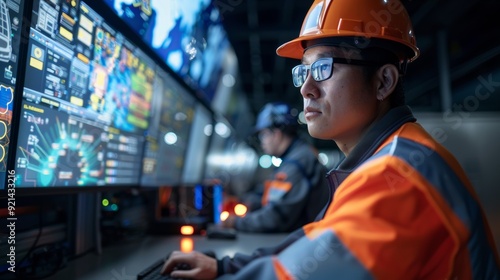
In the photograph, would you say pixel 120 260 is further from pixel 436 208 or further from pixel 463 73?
pixel 463 73

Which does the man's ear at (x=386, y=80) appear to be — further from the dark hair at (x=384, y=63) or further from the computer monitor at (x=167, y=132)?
the computer monitor at (x=167, y=132)

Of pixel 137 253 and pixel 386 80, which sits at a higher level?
pixel 386 80

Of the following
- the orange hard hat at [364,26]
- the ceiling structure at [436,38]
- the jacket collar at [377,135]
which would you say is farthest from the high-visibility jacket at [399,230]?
the ceiling structure at [436,38]

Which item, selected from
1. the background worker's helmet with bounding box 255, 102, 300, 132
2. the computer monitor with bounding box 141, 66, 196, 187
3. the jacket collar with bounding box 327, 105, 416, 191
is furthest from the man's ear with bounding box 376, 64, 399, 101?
the background worker's helmet with bounding box 255, 102, 300, 132

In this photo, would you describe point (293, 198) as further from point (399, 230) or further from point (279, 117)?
point (399, 230)

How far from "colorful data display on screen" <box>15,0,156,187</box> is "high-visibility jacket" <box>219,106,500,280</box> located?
791 millimetres

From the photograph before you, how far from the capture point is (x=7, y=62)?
109cm

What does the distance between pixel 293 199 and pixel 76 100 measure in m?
1.56

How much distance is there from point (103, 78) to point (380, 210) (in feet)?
4.08

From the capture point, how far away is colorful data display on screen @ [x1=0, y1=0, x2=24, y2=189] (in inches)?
42.3

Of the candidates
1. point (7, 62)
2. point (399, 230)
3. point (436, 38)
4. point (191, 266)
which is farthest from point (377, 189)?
point (436, 38)

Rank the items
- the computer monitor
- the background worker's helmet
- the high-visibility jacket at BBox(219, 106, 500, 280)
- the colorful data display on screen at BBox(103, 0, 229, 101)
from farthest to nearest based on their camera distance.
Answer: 1. the background worker's helmet
2. the computer monitor
3. the colorful data display on screen at BBox(103, 0, 229, 101)
4. the high-visibility jacket at BBox(219, 106, 500, 280)

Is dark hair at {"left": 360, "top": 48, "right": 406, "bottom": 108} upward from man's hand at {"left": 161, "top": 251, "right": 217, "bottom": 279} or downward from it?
upward

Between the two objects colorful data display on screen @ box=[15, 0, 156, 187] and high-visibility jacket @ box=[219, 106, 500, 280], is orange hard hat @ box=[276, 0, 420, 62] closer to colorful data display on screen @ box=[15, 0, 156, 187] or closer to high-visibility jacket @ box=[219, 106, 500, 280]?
high-visibility jacket @ box=[219, 106, 500, 280]
